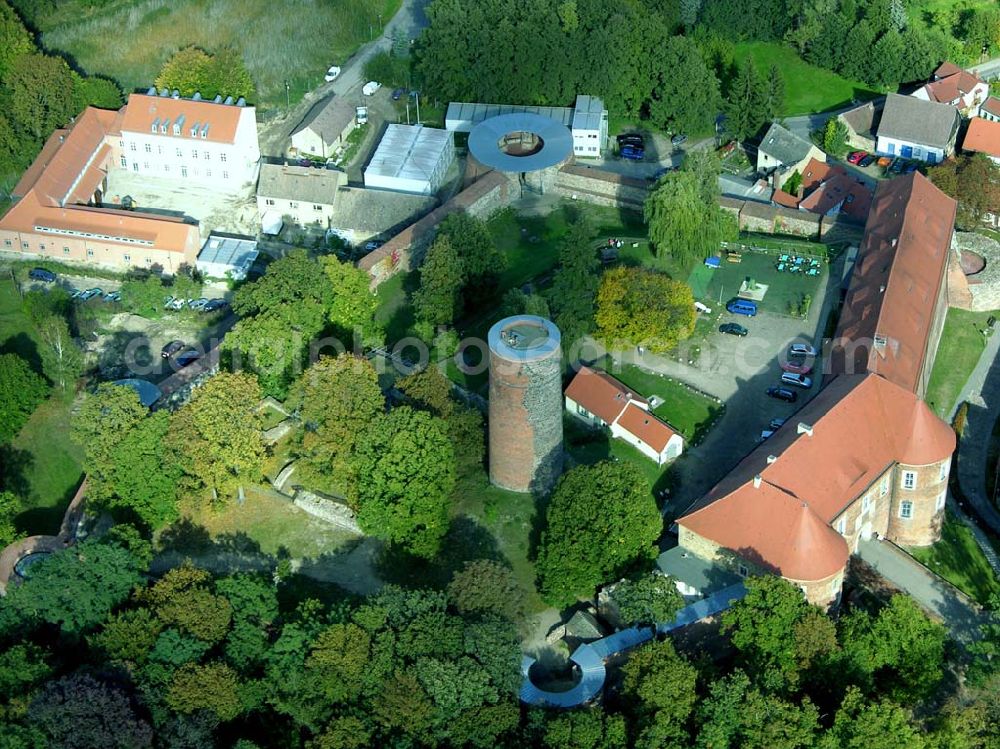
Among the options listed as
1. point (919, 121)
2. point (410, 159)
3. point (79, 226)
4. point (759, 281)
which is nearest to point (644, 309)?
point (759, 281)

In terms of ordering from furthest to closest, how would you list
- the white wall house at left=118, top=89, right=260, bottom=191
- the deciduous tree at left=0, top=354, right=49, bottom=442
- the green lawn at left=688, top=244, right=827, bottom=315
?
1. the white wall house at left=118, top=89, right=260, bottom=191
2. the green lawn at left=688, top=244, right=827, bottom=315
3. the deciduous tree at left=0, top=354, right=49, bottom=442

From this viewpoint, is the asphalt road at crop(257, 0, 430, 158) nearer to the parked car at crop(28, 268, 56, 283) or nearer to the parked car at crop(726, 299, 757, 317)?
the parked car at crop(28, 268, 56, 283)

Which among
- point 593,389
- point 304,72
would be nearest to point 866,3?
point 304,72

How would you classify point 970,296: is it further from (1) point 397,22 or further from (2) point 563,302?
(1) point 397,22

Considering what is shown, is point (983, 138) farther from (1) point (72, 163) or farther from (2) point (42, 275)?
(2) point (42, 275)

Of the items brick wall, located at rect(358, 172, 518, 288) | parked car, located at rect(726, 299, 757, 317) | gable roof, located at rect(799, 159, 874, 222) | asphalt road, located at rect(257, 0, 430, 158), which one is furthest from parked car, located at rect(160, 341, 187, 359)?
gable roof, located at rect(799, 159, 874, 222)

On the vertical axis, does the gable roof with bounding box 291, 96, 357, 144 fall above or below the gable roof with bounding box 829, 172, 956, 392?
below

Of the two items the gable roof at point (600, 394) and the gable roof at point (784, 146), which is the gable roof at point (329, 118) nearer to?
the gable roof at point (784, 146)
